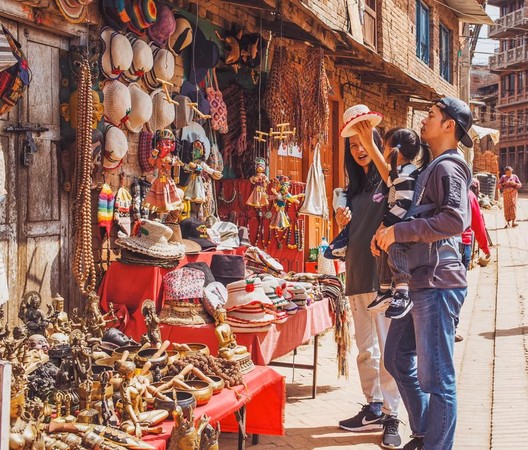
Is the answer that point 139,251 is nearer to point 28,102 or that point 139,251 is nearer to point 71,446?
point 28,102

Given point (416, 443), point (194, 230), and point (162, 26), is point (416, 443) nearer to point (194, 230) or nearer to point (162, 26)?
point (194, 230)

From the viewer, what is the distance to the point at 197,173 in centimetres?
627

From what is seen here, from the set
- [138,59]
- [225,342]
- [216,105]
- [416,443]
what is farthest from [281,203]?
[416,443]

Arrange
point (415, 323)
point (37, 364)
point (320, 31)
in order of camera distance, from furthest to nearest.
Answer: point (320, 31)
point (415, 323)
point (37, 364)

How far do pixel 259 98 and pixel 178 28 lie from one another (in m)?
1.45

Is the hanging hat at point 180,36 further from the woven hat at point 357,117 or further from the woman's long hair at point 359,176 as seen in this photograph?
the woven hat at point 357,117

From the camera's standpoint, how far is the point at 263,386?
12.6 feet

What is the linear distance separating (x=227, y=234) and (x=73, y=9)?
2.33m

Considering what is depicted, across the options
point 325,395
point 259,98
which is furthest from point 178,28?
point 325,395

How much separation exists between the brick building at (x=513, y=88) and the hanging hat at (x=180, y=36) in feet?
144

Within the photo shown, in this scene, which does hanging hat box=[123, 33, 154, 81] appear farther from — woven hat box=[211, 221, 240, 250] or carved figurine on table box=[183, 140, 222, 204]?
woven hat box=[211, 221, 240, 250]

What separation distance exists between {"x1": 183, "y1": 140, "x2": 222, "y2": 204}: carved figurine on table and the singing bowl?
2.99 m

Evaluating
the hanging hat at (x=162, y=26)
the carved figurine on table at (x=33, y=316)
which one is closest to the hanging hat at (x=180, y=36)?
the hanging hat at (x=162, y=26)

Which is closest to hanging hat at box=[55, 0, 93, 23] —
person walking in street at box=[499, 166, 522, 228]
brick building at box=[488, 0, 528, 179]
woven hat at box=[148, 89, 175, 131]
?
woven hat at box=[148, 89, 175, 131]
